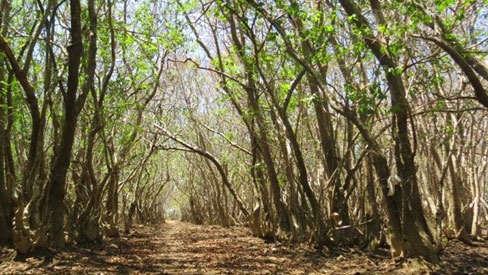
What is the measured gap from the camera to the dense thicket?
22.7ft

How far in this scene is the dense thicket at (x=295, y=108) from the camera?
6.91 metres

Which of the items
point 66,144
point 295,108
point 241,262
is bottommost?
point 241,262

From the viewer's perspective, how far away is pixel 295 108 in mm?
11875

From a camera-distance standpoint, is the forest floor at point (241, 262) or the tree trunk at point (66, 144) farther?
the tree trunk at point (66, 144)

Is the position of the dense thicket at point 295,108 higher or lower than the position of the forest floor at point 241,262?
higher

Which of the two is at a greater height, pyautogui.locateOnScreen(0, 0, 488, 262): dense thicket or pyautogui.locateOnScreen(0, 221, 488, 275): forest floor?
pyautogui.locateOnScreen(0, 0, 488, 262): dense thicket

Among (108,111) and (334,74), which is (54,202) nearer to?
(108,111)

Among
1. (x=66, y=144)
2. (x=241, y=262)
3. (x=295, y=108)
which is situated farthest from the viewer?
(x=295, y=108)

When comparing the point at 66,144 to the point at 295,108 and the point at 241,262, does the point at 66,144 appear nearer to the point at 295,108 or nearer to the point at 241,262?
the point at 241,262

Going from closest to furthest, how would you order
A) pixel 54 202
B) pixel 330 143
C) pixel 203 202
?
pixel 54 202
pixel 330 143
pixel 203 202

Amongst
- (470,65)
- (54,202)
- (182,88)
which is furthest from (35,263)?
(182,88)

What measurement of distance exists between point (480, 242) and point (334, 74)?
226 inches

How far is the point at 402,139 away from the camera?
7039 mm

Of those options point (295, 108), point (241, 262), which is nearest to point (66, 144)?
point (241, 262)
